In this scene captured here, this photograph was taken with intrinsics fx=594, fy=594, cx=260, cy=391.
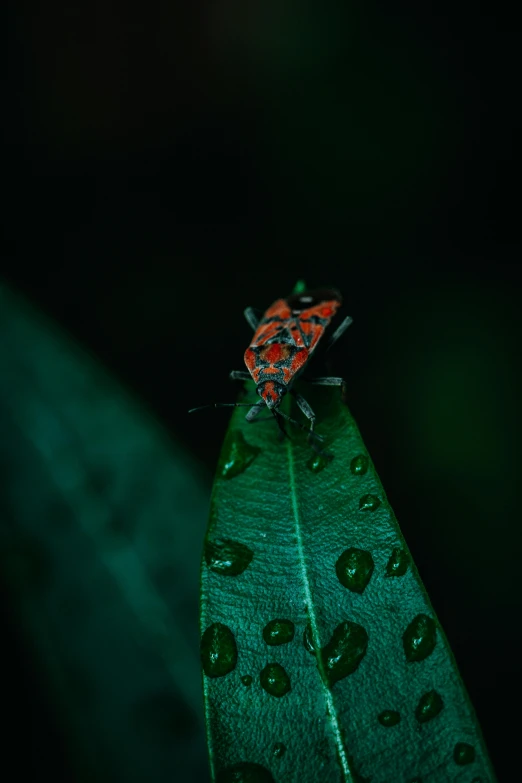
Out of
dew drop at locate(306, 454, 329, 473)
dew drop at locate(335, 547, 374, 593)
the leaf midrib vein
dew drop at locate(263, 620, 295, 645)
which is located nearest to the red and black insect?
dew drop at locate(306, 454, 329, 473)

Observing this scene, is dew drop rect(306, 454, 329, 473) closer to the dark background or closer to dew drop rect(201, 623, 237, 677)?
dew drop rect(201, 623, 237, 677)

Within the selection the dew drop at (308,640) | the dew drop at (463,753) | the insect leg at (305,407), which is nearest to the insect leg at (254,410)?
the insect leg at (305,407)

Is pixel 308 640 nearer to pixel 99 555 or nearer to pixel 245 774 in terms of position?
pixel 245 774

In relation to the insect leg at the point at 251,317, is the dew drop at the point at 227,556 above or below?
below

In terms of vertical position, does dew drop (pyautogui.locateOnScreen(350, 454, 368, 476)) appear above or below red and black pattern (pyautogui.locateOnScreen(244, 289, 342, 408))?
below

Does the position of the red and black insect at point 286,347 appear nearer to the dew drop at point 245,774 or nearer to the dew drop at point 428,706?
the dew drop at point 428,706

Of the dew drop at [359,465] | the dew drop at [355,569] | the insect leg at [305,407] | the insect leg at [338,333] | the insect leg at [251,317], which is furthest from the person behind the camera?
the insect leg at [251,317]

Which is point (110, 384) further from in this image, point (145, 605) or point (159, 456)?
point (145, 605)

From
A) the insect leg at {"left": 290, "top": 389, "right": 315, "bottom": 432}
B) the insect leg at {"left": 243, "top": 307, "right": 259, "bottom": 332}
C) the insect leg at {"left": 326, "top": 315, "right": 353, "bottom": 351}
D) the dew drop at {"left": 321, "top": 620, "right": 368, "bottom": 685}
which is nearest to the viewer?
the dew drop at {"left": 321, "top": 620, "right": 368, "bottom": 685}
